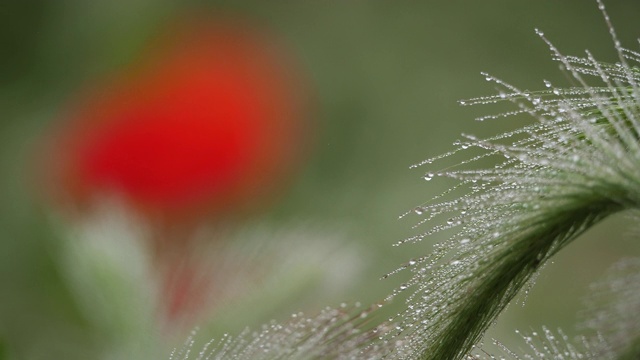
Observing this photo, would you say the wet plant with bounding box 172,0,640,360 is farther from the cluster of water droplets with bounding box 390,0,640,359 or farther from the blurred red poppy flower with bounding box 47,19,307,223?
the blurred red poppy flower with bounding box 47,19,307,223

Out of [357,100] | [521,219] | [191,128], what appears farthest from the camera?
[357,100]

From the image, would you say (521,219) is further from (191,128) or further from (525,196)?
(191,128)

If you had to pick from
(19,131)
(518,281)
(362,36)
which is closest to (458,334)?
(518,281)

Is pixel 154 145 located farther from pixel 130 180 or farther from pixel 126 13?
pixel 126 13

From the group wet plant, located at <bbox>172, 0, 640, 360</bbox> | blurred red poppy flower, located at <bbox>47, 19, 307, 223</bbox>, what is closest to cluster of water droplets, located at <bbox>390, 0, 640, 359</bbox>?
wet plant, located at <bbox>172, 0, 640, 360</bbox>

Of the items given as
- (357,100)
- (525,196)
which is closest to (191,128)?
(357,100)
